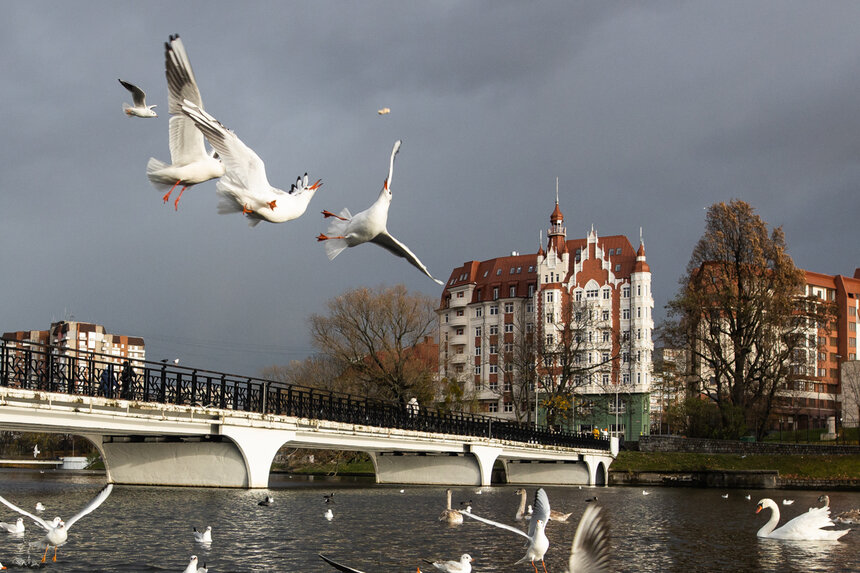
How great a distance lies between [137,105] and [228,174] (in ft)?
3.21

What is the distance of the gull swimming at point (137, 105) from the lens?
775 centimetres

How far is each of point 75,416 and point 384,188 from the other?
67.8ft

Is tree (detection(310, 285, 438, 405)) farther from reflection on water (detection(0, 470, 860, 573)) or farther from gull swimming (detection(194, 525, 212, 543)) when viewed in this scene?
gull swimming (detection(194, 525, 212, 543))

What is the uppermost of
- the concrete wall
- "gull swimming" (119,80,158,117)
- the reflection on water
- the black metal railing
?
"gull swimming" (119,80,158,117)

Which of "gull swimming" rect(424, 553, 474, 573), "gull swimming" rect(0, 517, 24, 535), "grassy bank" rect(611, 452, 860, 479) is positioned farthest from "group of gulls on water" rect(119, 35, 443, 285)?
"grassy bank" rect(611, 452, 860, 479)

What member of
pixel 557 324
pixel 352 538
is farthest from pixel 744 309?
pixel 352 538

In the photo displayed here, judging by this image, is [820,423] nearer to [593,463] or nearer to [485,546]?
[593,463]

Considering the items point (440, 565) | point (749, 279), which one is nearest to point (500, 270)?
point (749, 279)

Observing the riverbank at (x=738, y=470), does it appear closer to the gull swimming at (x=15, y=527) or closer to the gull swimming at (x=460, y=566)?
the gull swimming at (x=460, y=566)

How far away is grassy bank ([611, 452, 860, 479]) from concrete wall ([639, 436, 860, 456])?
0.67 meters

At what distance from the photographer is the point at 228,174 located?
805 centimetres

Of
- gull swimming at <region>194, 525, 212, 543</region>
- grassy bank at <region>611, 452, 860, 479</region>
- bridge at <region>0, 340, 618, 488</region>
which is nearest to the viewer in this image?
gull swimming at <region>194, 525, 212, 543</region>

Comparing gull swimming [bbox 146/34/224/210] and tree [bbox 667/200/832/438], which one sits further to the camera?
tree [bbox 667/200/832/438]

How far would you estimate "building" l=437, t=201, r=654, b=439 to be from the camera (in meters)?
90.6
